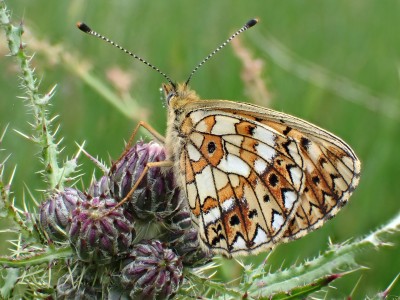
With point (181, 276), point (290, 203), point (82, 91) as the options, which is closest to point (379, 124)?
point (82, 91)

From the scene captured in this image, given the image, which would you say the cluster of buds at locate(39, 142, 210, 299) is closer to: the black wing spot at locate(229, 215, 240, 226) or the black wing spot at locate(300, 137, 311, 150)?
the black wing spot at locate(229, 215, 240, 226)

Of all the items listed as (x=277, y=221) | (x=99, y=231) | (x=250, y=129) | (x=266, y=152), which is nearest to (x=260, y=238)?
(x=277, y=221)

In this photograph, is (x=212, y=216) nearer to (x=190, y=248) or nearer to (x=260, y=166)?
(x=190, y=248)

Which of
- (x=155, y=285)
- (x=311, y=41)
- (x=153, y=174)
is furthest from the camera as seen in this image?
(x=311, y=41)

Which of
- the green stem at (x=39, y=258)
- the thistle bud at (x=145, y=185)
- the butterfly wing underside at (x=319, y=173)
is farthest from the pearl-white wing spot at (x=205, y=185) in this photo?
the green stem at (x=39, y=258)

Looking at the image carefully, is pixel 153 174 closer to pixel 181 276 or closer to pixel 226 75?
pixel 181 276

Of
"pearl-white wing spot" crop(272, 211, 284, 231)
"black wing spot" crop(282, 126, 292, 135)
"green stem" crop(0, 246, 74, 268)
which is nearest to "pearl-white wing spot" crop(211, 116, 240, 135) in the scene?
"black wing spot" crop(282, 126, 292, 135)

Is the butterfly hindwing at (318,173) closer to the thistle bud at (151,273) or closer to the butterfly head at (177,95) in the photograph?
the butterfly head at (177,95)
